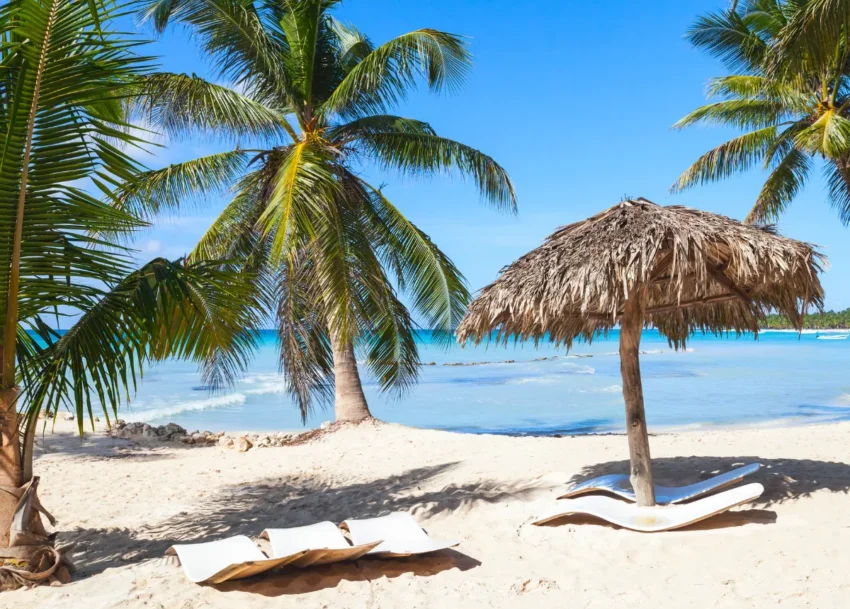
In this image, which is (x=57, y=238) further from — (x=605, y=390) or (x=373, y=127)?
(x=605, y=390)

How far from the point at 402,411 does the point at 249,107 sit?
13434mm

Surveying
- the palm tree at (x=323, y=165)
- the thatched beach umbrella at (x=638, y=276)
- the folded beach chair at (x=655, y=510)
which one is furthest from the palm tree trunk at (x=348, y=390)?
the folded beach chair at (x=655, y=510)

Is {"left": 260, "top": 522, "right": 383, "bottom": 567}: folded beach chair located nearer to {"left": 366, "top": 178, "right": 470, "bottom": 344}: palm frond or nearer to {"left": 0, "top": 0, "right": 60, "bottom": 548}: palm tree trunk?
{"left": 0, "top": 0, "right": 60, "bottom": 548}: palm tree trunk

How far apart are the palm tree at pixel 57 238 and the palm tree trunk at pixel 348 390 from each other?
6.20 m

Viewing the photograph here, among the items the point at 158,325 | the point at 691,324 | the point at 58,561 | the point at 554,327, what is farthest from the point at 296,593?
the point at 691,324

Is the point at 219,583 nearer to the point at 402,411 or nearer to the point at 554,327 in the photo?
the point at 554,327

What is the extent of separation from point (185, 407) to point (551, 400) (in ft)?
40.3

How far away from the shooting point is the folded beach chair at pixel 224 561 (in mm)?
4113

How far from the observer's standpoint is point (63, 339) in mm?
4250

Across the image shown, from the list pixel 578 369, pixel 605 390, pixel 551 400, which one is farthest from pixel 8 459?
pixel 578 369

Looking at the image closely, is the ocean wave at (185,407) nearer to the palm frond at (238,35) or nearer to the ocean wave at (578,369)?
the palm frond at (238,35)

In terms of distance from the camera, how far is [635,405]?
5383 mm

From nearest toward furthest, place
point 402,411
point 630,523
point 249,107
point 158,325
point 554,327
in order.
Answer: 1. point 158,325
2. point 630,523
3. point 554,327
4. point 249,107
5. point 402,411

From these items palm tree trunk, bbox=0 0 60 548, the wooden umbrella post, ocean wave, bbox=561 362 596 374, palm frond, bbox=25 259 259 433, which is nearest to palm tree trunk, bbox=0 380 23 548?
palm tree trunk, bbox=0 0 60 548
